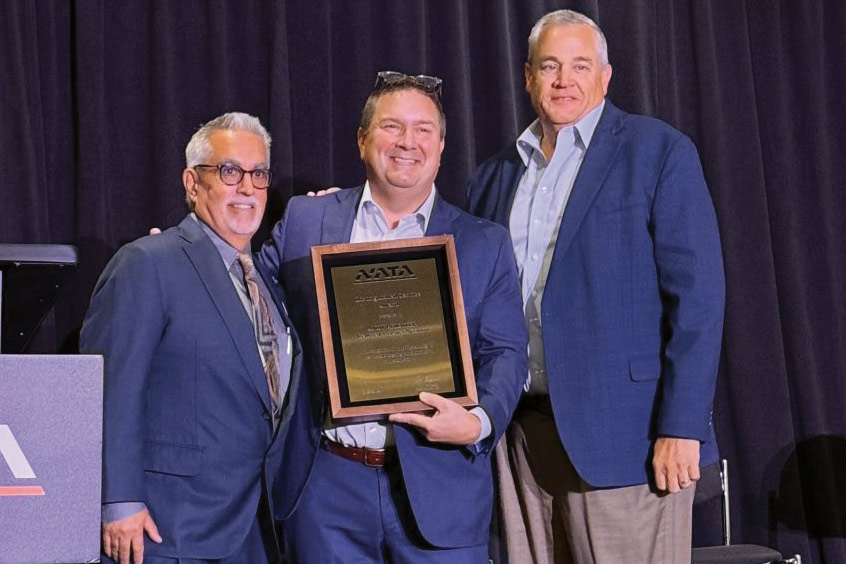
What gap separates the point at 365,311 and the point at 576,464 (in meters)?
0.63

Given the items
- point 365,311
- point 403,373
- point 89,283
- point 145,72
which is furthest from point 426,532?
point 145,72

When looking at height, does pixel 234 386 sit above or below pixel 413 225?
below

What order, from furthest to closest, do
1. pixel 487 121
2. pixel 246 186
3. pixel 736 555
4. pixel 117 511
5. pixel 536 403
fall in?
pixel 487 121 → pixel 736 555 → pixel 536 403 → pixel 246 186 → pixel 117 511

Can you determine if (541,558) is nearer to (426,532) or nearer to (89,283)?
(426,532)

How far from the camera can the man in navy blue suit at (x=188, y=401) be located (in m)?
2.36

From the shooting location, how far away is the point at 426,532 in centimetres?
241

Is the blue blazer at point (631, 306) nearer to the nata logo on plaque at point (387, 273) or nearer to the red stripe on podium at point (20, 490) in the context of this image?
the nata logo on plaque at point (387, 273)

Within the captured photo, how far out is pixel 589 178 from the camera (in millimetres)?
2693

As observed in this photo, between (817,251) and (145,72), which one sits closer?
(145,72)

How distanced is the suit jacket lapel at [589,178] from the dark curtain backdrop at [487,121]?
106 cm

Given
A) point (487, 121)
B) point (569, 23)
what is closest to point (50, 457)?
point (569, 23)

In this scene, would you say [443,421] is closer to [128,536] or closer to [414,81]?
[128,536]

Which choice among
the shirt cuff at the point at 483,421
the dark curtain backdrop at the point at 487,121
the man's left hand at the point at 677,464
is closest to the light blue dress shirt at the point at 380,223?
the shirt cuff at the point at 483,421

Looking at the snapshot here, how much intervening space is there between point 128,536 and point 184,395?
0.32 metres
